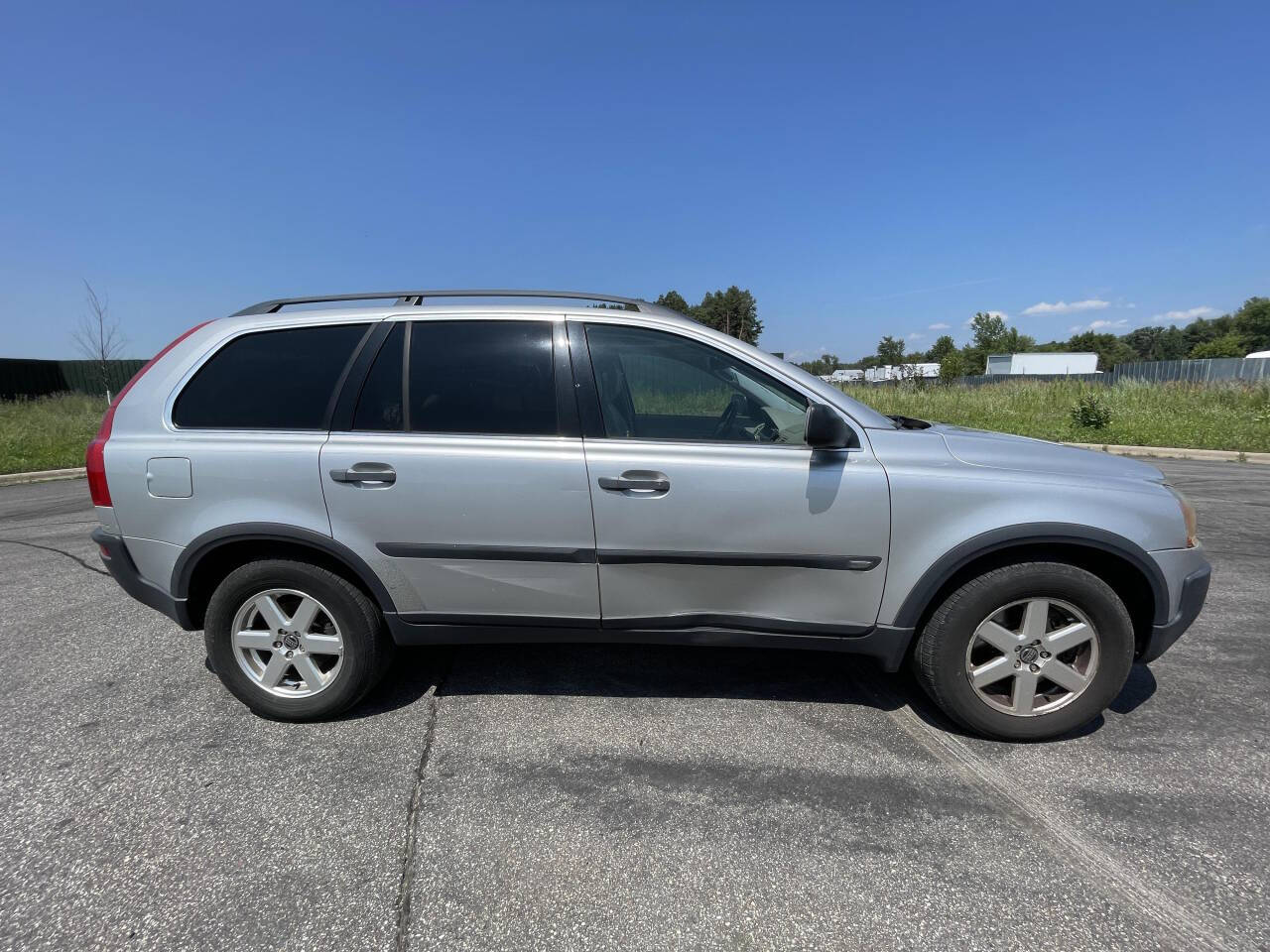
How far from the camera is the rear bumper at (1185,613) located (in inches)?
102

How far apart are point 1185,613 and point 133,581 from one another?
4538 millimetres

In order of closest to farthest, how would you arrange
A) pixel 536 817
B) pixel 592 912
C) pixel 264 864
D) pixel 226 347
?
1. pixel 592 912
2. pixel 264 864
3. pixel 536 817
4. pixel 226 347

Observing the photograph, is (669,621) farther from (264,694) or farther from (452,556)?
(264,694)

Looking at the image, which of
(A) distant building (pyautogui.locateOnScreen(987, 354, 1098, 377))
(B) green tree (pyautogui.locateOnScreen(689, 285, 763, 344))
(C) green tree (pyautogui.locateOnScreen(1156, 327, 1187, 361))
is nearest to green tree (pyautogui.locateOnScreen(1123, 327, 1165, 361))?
(C) green tree (pyautogui.locateOnScreen(1156, 327, 1187, 361))

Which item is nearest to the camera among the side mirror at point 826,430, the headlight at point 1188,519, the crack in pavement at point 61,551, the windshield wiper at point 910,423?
the side mirror at point 826,430

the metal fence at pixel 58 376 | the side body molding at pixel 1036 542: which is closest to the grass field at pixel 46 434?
the metal fence at pixel 58 376

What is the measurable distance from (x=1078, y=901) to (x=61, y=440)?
16.8 meters

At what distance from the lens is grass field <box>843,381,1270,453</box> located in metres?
13.1

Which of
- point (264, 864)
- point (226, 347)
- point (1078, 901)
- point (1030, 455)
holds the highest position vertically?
point (226, 347)

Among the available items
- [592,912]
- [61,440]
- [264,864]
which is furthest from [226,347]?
[61,440]

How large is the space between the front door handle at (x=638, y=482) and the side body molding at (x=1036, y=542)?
43.4 inches

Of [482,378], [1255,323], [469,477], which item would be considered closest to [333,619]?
[469,477]

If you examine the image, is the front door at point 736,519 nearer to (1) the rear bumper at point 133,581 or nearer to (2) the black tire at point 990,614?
(2) the black tire at point 990,614

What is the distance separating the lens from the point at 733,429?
2797 mm
